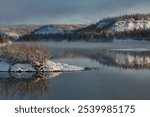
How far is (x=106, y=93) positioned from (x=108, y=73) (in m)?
8.10

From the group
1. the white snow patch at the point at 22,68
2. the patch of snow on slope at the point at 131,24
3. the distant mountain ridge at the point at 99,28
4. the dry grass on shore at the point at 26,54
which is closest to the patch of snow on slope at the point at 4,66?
the dry grass on shore at the point at 26,54

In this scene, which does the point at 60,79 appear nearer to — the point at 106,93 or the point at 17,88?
the point at 17,88

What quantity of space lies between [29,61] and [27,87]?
6781 millimetres

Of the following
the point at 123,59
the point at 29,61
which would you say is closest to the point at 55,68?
the point at 29,61

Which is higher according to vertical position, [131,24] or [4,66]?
[131,24]

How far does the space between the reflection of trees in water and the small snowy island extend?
1.58 m

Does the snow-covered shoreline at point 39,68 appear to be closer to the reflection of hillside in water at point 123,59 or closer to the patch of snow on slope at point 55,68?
the patch of snow on slope at point 55,68

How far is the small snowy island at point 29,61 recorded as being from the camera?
28.8 meters

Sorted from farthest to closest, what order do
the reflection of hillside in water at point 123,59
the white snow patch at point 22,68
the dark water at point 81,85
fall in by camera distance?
the reflection of hillside in water at point 123,59
the white snow patch at point 22,68
the dark water at point 81,85

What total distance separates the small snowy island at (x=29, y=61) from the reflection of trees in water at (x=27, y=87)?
5.18ft

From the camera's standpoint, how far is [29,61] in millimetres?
29016

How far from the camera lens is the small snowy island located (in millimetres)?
28837

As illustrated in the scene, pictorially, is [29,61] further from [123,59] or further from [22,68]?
[123,59]

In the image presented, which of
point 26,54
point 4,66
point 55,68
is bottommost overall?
point 55,68
